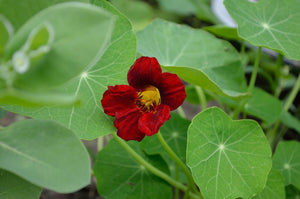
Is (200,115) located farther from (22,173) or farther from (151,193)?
(22,173)

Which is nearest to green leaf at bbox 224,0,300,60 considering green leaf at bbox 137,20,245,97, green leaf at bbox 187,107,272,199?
green leaf at bbox 137,20,245,97

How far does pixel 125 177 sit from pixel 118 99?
443 mm

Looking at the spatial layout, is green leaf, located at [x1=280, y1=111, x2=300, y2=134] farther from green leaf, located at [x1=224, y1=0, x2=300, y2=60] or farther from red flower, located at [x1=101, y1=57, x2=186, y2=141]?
red flower, located at [x1=101, y1=57, x2=186, y2=141]

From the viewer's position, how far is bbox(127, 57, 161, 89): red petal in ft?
2.73

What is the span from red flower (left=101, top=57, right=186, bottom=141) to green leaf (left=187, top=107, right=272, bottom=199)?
12 centimetres

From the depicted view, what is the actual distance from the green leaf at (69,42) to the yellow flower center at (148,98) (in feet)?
1.03

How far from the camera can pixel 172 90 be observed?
84 cm

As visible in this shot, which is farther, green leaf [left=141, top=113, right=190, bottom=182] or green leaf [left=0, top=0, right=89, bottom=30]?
green leaf [left=141, top=113, right=190, bottom=182]

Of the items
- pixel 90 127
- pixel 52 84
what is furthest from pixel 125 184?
pixel 52 84

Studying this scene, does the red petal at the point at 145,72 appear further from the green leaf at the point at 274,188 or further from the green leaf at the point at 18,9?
the green leaf at the point at 274,188

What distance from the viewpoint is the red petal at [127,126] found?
817mm

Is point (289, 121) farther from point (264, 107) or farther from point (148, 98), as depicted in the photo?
point (148, 98)

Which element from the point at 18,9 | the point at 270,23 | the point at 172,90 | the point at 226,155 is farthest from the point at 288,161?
the point at 18,9

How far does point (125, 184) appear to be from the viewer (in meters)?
1.16
